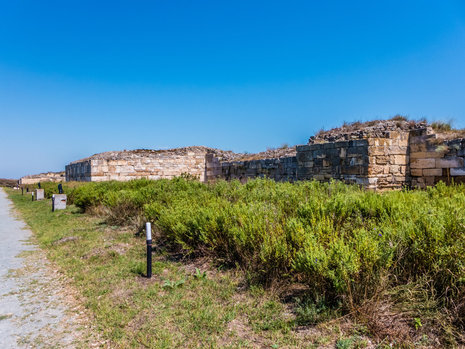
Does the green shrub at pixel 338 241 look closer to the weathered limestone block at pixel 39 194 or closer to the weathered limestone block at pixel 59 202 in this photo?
the weathered limestone block at pixel 59 202

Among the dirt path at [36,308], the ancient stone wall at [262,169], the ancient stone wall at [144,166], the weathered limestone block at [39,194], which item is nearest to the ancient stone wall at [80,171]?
the ancient stone wall at [144,166]

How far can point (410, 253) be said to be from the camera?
3564mm

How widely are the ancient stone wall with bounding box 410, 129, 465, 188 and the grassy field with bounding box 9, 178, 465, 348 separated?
17.4ft

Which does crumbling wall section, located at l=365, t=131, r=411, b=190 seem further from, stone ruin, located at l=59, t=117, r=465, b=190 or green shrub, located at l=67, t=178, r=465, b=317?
green shrub, located at l=67, t=178, r=465, b=317

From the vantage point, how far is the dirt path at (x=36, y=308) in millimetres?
3293

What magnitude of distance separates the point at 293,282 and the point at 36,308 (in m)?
3.29

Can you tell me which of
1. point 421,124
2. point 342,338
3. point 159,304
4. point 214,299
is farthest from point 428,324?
point 421,124

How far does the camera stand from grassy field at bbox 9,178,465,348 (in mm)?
3037

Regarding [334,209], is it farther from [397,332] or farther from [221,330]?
[221,330]

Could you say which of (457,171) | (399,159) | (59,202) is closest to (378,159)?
(399,159)

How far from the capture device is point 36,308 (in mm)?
4082

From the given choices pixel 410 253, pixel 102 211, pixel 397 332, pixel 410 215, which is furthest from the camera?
pixel 102 211

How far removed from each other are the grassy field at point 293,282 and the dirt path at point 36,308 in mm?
238

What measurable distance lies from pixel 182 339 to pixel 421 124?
13.9 m
